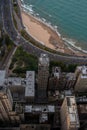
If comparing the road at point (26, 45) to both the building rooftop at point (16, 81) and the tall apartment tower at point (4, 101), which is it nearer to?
the building rooftop at point (16, 81)

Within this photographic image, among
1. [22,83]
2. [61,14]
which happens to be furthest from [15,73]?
[61,14]

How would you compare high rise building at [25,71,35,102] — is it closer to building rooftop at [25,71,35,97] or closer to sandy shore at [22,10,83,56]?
building rooftop at [25,71,35,97]

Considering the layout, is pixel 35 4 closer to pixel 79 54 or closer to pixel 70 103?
pixel 79 54

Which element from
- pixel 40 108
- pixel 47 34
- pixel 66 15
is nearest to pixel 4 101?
pixel 40 108

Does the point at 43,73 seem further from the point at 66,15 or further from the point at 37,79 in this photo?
the point at 66,15

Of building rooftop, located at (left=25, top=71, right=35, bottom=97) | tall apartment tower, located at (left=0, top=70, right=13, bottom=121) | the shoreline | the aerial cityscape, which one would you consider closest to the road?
the aerial cityscape
